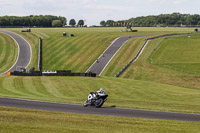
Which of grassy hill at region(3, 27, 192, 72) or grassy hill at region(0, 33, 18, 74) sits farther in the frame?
grassy hill at region(0, 33, 18, 74)

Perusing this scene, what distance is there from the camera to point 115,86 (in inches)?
2124

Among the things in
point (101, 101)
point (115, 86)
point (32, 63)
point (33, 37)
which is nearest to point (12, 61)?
point (32, 63)

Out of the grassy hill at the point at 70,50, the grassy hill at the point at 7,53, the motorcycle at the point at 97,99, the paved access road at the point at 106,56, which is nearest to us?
the motorcycle at the point at 97,99

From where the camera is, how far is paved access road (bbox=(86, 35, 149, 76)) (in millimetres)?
84000

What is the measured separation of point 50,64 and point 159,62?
28.2 meters

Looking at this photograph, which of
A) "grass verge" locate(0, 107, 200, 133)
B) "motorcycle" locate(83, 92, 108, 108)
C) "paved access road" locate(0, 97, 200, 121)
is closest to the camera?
"grass verge" locate(0, 107, 200, 133)

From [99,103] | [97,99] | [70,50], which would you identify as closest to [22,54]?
[70,50]

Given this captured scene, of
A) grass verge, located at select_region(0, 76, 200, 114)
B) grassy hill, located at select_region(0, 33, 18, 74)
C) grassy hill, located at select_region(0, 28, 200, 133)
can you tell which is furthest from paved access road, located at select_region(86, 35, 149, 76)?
grass verge, located at select_region(0, 76, 200, 114)

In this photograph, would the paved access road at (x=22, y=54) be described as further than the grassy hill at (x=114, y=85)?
Yes

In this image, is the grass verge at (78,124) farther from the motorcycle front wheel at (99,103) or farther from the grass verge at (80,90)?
the grass verge at (80,90)

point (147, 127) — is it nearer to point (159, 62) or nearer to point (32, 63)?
point (159, 62)

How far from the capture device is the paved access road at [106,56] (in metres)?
84.0

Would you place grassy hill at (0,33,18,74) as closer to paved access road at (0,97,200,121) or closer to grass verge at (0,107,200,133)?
paved access road at (0,97,200,121)

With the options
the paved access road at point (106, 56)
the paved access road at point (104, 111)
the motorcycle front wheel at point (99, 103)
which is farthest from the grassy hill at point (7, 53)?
the motorcycle front wheel at point (99, 103)
